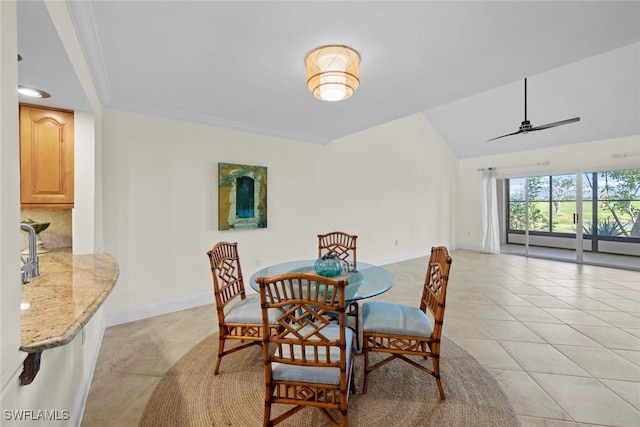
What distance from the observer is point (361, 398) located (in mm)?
1896

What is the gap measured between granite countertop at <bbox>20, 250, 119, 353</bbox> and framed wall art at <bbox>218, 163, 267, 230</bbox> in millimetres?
1729

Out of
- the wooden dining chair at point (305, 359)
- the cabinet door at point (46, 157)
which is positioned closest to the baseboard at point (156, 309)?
the cabinet door at point (46, 157)

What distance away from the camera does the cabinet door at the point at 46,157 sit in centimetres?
212

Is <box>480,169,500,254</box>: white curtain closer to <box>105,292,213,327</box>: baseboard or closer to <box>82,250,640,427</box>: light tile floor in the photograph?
<box>82,250,640,427</box>: light tile floor

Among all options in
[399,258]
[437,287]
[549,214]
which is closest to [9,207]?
[437,287]

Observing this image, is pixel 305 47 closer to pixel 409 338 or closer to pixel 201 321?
pixel 409 338

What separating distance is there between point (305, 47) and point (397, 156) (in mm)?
4589

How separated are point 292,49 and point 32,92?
1.90 meters

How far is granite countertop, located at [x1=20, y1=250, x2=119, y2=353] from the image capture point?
2.93 feet

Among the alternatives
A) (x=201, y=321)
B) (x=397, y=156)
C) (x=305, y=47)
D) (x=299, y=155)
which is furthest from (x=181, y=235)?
(x=397, y=156)

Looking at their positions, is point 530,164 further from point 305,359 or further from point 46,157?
point 46,157

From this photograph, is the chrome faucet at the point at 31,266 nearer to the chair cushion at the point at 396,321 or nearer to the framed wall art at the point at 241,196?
the chair cushion at the point at 396,321

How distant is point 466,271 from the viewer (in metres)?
5.38

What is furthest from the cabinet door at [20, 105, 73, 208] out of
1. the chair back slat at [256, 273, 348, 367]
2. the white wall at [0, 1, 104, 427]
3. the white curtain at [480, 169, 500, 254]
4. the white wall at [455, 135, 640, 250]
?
the white curtain at [480, 169, 500, 254]
